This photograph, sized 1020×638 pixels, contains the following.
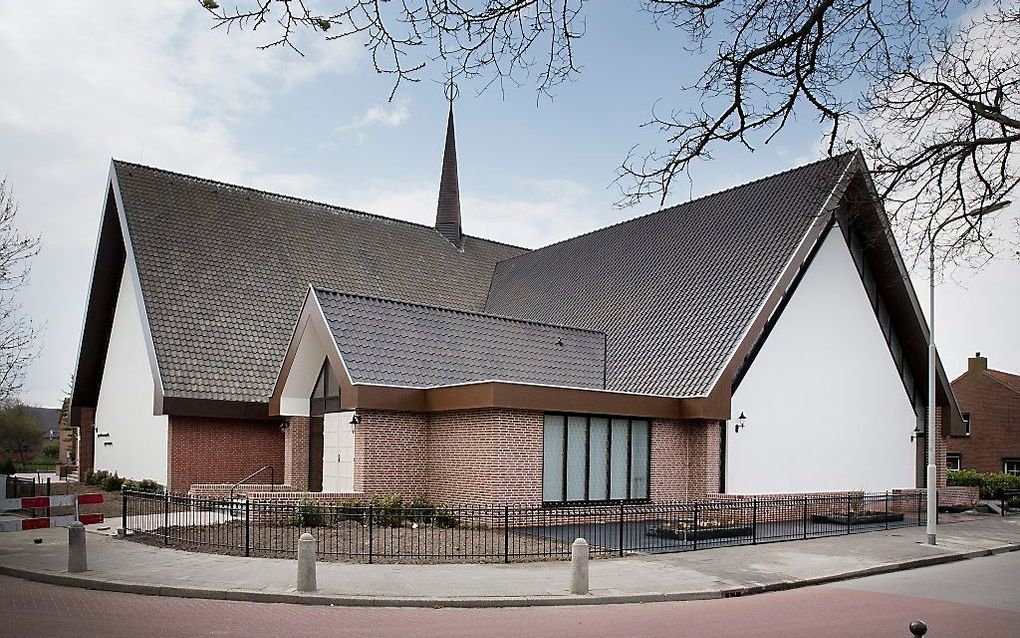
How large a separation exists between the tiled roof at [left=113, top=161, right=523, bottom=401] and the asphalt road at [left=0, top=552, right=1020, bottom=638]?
42.1 feet

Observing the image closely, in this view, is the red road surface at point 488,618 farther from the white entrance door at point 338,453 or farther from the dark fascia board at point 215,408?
the dark fascia board at point 215,408

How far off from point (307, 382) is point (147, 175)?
36.0 ft

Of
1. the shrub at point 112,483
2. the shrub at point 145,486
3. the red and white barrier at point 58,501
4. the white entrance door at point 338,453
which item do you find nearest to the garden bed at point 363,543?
the red and white barrier at point 58,501

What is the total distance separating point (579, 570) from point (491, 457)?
7.84 meters

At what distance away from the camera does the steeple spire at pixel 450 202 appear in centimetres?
4123

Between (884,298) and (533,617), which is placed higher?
(884,298)

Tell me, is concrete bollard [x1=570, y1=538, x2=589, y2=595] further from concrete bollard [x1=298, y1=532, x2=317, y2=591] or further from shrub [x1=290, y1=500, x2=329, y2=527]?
shrub [x1=290, y1=500, x2=329, y2=527]

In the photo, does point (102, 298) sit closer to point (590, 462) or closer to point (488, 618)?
point (590, 462)

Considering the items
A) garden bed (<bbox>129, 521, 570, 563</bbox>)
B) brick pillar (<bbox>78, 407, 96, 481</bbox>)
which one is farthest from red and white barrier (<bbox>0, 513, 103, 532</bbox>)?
brick pillar (<bbox>78, 407, 96, 481</bbox>)

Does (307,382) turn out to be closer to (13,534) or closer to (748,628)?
(13,534)

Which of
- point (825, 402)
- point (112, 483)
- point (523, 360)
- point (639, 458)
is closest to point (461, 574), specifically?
point (639, 458)

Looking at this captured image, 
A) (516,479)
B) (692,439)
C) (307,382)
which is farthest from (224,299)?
(692,439)

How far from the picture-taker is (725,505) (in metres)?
20.4

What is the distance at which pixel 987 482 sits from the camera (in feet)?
118
